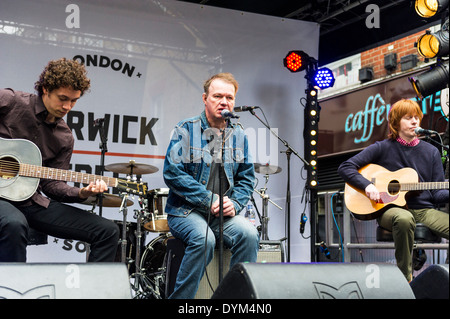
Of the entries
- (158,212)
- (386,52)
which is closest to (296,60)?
(158,212)

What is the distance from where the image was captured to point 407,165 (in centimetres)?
497

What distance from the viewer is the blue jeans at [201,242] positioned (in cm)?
346

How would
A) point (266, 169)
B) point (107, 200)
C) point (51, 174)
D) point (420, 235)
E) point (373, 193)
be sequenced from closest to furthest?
point (51, 174) → point (420, 235) → point (373, 193) → point (107, 200) → point (266, 169)

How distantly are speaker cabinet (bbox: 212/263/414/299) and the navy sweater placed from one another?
2.84m

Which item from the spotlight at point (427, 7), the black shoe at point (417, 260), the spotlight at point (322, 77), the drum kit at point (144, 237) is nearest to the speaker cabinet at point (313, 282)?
the black shoe at point (417, 260)

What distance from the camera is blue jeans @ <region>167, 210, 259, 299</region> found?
346 centimetres

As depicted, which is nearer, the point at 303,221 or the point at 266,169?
the point at 266,169

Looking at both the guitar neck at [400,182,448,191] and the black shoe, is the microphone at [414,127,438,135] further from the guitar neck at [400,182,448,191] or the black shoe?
the black shoe

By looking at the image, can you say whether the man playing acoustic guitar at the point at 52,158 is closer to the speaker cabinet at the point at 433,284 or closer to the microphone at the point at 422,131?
the speaker cabinet at the point at 433,284

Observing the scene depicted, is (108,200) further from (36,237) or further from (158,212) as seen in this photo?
(36,237)

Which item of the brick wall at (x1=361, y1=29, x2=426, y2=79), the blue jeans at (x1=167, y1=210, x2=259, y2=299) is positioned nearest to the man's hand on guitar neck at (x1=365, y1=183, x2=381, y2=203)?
the blue jeans at (x1=167, y1=210, x2=259, y2=299)

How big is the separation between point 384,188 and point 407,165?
297 mm

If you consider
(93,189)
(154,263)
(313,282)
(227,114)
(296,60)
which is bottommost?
(154,263)
